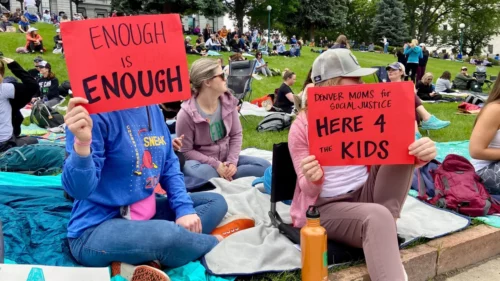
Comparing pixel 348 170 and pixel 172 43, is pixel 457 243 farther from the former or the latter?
pixel 172 43

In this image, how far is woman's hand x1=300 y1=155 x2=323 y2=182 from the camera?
2555mm

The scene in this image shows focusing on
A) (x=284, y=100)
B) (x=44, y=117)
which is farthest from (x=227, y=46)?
(x=44, y=117)

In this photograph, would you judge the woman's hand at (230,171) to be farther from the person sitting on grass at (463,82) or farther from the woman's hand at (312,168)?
the person sitting on grass at (463,82)

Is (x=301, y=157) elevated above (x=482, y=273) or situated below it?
above

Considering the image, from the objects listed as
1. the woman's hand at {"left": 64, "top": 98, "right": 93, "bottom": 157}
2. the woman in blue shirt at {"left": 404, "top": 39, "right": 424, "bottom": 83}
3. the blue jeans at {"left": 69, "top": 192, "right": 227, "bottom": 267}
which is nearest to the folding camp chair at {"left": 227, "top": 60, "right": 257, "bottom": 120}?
the blue jeans at {"left": 69, "top": 192, "right": 227, "bottom": 267}

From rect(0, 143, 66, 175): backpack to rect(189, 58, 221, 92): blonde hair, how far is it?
1936 millimetres

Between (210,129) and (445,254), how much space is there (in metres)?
2.33

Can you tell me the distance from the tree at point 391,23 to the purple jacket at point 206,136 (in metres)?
44.9

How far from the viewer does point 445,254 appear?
3.27 m

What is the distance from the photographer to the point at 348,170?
3.00 m

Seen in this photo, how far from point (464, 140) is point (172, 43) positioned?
613 cm

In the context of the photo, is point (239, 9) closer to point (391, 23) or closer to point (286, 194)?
point (391, 23)

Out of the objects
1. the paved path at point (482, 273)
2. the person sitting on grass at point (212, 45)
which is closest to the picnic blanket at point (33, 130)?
the paved path at point (482, 273)

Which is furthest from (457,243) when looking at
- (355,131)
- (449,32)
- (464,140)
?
(449,32)
